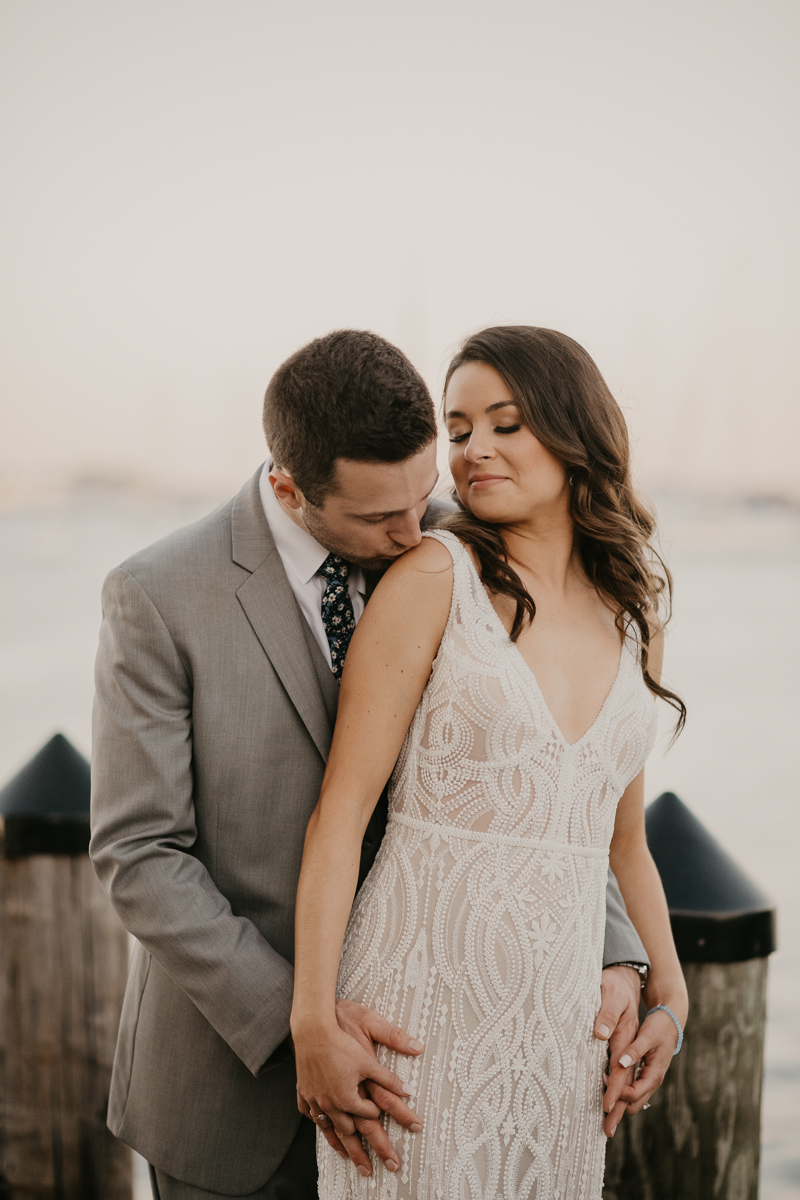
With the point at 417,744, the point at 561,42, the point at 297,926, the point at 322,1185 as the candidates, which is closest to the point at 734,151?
the point at 561,42

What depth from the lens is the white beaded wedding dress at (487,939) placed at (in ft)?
3.89

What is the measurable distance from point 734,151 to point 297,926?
360 centimetres

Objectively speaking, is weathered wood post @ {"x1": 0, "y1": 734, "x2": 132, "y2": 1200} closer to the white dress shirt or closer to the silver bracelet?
the white dress shirt

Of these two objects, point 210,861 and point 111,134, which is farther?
point 111,134

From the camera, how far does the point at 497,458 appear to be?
137 cm

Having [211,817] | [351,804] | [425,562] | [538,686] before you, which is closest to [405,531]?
[425,562]

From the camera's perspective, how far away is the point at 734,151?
11.6 ft

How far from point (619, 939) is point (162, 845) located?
31.0 inches

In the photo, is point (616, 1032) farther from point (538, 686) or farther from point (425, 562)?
point (425, 562)

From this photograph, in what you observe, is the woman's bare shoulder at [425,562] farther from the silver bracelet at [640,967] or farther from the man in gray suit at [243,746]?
the silver bracelet at [640,967]

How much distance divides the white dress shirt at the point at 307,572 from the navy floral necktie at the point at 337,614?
0.5 inches

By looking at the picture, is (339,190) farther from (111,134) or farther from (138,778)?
(138,778)

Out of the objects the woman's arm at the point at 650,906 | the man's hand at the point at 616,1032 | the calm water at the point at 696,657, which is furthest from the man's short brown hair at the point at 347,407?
the calm water at the point at 696,657

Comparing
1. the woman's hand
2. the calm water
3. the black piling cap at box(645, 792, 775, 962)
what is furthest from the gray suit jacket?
the calm water
